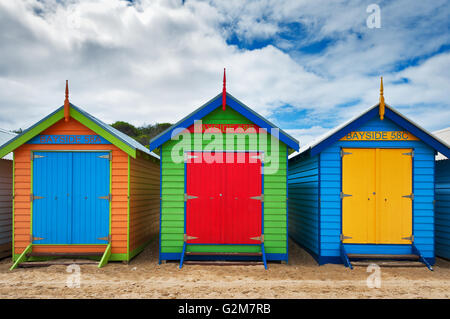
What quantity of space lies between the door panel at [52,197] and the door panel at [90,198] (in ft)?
0.56

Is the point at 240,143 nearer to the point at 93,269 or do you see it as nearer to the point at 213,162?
the point at 213,162

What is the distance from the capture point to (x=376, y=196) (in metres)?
7.51

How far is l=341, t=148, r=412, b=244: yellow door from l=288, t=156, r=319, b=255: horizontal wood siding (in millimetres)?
669

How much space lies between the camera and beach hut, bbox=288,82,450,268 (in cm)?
746

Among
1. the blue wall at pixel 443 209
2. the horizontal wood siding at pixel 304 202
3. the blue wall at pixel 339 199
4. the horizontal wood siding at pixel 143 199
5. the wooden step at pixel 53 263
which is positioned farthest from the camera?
the blue wall at pixel 443 209

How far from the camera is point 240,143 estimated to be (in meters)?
7.60

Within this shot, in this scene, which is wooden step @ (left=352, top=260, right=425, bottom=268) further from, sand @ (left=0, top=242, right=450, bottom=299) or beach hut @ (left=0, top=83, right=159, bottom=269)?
beach hut @ (left=0, top=83, right=159, bottom=269)

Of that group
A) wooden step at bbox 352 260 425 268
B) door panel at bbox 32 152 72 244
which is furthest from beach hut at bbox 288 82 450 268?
door panel at bbox 32 152 72 244

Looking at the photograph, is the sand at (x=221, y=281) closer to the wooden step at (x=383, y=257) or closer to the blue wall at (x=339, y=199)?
the wooden step at (x=383, y=257)

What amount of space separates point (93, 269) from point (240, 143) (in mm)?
4456

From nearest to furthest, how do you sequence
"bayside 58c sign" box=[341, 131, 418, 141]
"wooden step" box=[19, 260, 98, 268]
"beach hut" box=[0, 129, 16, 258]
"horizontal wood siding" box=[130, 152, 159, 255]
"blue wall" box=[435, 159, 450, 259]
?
"wooden step" box=[19, 260, 98, 268] < "bayside 58c sign" box=[341, 131, 418, 141] < "horizontal wood siding" box=[130, 152, 159, 255] < "blue wall" box=[435, 159, 450, 259] < "beach hut" box=[0, 129, 16, 258]

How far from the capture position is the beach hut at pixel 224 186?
24.6 feet

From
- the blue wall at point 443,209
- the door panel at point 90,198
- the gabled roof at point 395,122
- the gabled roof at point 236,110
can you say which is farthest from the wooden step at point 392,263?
the door panel at point 90,198

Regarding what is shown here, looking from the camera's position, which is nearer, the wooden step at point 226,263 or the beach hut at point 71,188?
the wooden step at point 226,263
